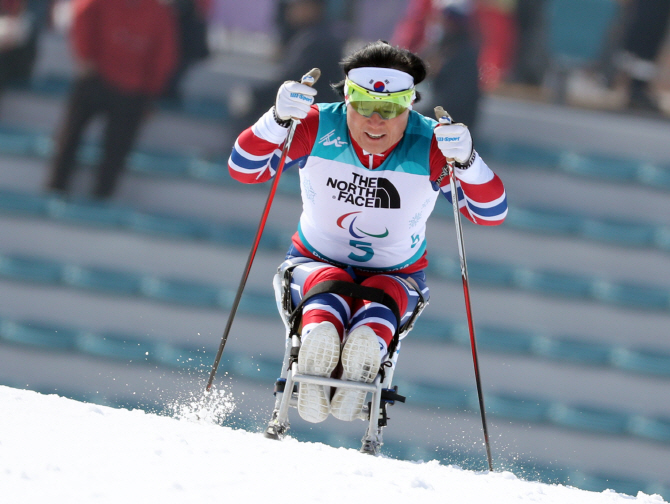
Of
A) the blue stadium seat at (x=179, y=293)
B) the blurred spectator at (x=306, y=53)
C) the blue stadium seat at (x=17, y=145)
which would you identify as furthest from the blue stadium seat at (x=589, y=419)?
the blue stadium seat at (x=17, y=145)

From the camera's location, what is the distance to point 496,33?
714 centimetres

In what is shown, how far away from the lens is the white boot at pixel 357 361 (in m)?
3.12

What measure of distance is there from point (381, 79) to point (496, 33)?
4234 millimetres

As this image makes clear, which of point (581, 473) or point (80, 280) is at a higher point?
point (80, 280)

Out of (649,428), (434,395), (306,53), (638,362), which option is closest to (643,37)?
(638,362)

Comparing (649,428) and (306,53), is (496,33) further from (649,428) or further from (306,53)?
(649,428)

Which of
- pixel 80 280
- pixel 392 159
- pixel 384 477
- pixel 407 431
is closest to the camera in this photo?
pixel 384 477

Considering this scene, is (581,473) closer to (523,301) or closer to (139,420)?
(523,301)

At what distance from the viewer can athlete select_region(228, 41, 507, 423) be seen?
3.20 m

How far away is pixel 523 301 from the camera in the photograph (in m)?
6.61

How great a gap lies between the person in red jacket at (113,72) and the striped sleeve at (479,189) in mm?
3976

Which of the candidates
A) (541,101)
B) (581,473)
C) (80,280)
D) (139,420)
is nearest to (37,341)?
(80,280)

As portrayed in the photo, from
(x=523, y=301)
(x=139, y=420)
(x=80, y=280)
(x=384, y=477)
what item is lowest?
(x=80, y=280)

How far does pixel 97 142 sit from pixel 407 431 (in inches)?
138
